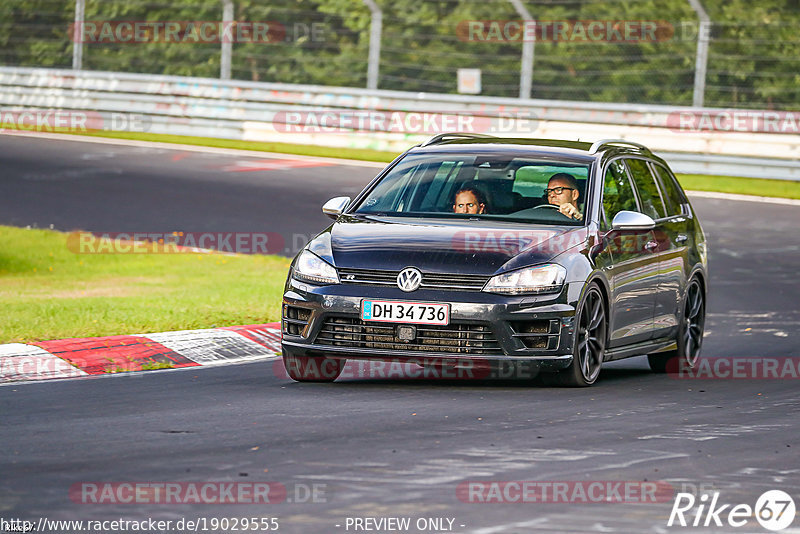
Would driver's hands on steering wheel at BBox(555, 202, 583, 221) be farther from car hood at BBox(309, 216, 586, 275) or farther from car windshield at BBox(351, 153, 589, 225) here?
car hood at BBox(309, 216, 586, 275)

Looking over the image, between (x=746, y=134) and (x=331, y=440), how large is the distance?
57.8ft

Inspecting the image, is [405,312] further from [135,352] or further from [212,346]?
[212,346]

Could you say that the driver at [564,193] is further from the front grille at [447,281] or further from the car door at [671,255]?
the front grille at [447,281]

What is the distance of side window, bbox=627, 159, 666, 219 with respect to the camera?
11.1m

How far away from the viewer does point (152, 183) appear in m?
22.8

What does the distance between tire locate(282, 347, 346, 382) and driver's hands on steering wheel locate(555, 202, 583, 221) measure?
174 cm

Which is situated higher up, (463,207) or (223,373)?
(463,207)

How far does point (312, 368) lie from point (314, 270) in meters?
0.79

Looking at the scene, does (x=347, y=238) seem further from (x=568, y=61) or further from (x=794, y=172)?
(x=568, y=61)

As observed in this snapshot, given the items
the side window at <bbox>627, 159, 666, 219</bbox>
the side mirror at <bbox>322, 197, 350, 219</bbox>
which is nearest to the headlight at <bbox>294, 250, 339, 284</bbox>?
the side mirror at <bbox>322, 197, 350, 219</bbox>

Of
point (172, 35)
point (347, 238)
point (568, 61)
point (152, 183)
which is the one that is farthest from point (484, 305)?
point (172, 35)

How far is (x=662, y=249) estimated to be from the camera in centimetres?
1092

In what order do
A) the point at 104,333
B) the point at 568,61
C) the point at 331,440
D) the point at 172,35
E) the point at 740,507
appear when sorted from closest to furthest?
the point at 740,507, the point at 331,440, the point at 104,333, the point at 568,61, the point at 172,35

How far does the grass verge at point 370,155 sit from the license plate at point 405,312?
15.1 meters
